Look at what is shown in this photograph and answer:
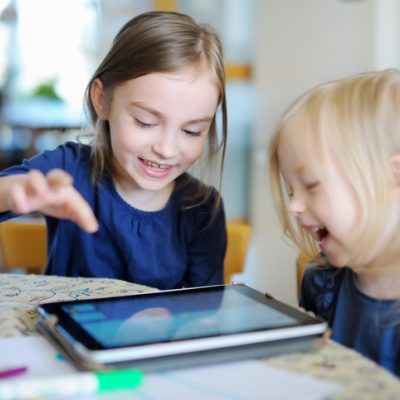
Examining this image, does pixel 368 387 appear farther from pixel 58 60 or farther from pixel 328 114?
pixel 58 60

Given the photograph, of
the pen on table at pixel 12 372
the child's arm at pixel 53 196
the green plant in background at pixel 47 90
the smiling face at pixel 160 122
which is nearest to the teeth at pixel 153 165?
the smiling face at pixel 160 122

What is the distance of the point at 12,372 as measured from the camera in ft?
1.82

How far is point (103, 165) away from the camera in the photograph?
4.06 ft

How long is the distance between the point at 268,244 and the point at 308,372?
2.06 meters

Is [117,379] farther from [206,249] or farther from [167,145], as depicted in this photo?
[206,249]

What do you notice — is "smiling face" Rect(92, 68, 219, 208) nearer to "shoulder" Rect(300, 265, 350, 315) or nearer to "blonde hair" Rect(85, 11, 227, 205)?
"blonde hair" Rect(85, 11, 227, 205)

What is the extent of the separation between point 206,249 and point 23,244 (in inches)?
13.8

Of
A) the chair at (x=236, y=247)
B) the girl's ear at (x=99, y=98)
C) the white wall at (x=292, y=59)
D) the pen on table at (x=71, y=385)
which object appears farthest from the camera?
the white wall at (x=292, y=59)

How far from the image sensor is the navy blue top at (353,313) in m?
0.75

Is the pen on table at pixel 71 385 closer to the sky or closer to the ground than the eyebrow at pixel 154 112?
closer to the ground

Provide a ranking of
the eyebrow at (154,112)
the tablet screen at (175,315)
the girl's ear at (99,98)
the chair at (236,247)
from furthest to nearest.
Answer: the chair at (236,247), the girl's ear at (99,98), the eyebrow at (154,112), the tablet screen at (175,315)

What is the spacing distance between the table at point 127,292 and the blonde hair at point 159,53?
344 millimetres

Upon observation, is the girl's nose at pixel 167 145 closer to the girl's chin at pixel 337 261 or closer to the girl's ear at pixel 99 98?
the girl's ear at pixel 99 98

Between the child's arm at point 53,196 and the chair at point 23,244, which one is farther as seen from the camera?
the chair at point 23,244
